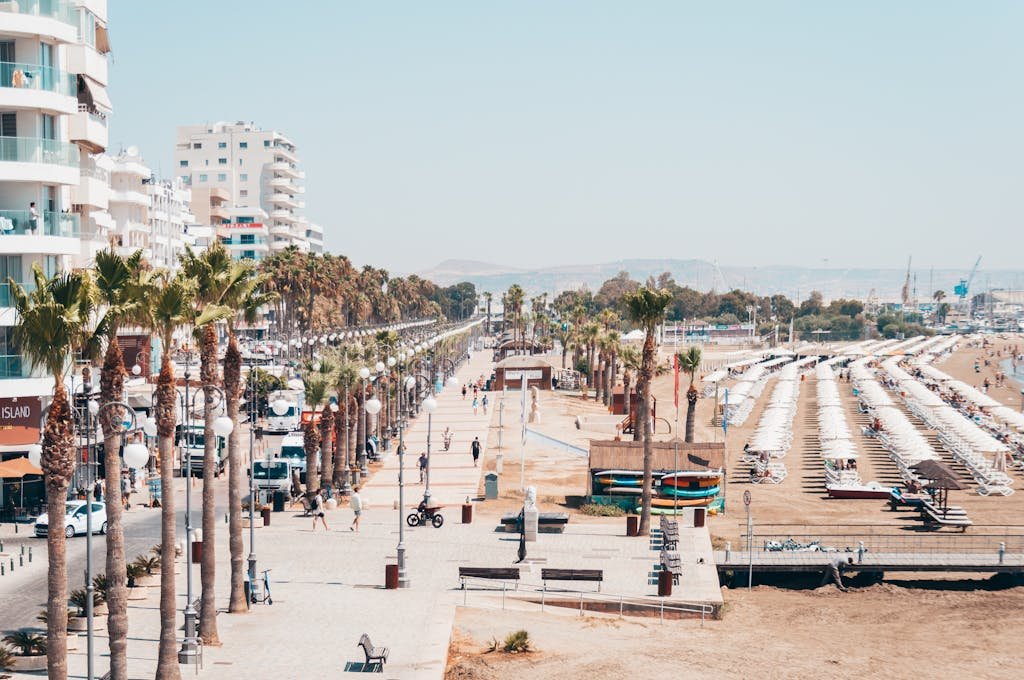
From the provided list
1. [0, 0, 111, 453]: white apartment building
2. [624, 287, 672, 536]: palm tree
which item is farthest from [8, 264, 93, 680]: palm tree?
[624, 287, 672, 536]: palm tree

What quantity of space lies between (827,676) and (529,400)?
59.1 m

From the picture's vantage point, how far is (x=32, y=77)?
38531 millimetres

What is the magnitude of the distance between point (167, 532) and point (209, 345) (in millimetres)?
5010

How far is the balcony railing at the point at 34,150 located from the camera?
38.4 m

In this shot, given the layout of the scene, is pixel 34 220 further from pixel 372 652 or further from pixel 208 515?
pixel 372 652

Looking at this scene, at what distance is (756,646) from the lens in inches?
1072

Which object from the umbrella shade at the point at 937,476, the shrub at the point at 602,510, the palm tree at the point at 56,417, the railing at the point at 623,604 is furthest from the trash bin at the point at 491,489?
the palm tree at the point at 56,417

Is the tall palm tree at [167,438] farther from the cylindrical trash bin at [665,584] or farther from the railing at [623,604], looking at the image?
the cylindrical trash bin at [665,584]

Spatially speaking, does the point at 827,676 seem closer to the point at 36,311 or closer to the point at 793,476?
the point at 36,311

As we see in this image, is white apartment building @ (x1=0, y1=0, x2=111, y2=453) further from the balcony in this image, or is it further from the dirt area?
the dirt area

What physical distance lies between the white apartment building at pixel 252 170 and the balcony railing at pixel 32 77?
10875 cm

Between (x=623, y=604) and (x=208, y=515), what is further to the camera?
(x=623, y=604)

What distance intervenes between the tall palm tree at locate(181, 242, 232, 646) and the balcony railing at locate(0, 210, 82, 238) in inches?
641

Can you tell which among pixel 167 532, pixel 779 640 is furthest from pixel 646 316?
pixel 167 532
